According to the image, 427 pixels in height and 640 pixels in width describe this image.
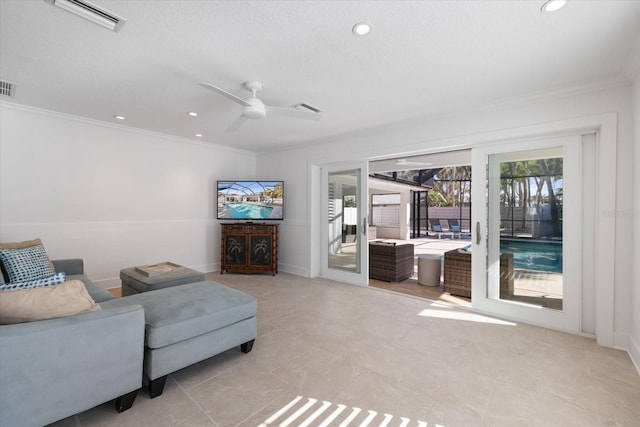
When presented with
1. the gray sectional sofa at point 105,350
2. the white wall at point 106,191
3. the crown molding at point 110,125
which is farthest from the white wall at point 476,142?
the gray sectional sofa at point 105,350

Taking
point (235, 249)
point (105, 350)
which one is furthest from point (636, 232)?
point (235, 249)

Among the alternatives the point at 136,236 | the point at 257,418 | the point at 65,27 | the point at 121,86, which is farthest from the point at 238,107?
the point at 257,418

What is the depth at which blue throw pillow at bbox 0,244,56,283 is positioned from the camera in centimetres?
Result: 277

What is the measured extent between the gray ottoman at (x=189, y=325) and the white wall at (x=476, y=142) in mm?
2873

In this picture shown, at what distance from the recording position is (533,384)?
6.98 ft

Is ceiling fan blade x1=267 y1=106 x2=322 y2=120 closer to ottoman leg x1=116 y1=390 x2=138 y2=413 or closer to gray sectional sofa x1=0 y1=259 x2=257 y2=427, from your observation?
gray sectional sofa x1=0 y1=259 x2=257 y2=427

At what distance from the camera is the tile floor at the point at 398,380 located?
179 centimetres

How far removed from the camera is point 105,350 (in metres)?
1.69

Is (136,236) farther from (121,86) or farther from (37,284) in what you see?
(37,284)

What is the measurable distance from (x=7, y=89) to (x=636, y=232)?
20.4 feet

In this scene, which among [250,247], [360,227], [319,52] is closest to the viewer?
[319,52]

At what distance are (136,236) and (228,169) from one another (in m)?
2.08

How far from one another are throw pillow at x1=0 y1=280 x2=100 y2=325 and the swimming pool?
3972mm

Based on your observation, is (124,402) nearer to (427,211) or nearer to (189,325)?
(189,325)
